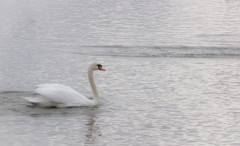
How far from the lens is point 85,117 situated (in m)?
13.4

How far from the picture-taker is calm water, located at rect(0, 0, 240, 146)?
1227 cm

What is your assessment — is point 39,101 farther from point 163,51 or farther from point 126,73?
point 163,51

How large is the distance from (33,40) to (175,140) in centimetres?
1155

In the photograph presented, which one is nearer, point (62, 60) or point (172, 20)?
point (62, 60)

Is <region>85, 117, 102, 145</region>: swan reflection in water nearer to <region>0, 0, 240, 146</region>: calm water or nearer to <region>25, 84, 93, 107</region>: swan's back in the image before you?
<region>0, 0, 240, 146</region>: calm water

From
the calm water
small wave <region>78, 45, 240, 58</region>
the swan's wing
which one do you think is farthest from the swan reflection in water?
small wave <region>78, 45, 240, 58</region>

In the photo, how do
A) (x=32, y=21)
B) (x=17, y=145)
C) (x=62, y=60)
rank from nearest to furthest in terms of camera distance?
(x=17, y=145)
(x=62, y=60)
(x=32, y=21)

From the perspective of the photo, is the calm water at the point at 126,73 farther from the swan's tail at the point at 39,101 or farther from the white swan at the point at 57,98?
the swan's tail at the point at 39,101

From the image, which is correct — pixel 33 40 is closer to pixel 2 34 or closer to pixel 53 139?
pixel 2 34

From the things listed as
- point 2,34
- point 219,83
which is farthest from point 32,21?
point 219,83

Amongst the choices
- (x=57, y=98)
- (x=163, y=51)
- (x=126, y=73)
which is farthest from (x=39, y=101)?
(x=163, y=51)

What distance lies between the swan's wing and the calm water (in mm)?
214

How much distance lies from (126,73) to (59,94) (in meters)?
3.89

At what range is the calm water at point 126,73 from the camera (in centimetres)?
1227
